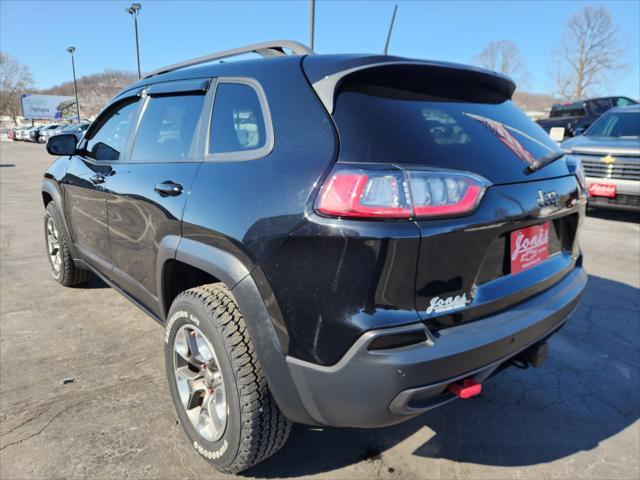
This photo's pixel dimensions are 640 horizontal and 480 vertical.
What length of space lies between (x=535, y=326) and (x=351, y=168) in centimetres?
104

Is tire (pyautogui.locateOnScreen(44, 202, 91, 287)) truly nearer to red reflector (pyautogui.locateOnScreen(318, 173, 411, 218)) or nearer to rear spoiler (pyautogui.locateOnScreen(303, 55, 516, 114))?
rear spoiler (pyautogui.locateOnScreen(303, 55, 516, 114))

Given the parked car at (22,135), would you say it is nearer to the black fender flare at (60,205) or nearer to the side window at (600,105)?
the side window at (600,105)

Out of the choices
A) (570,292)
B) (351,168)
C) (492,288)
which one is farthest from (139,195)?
(570,292)

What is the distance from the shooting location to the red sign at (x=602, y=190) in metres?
7.13

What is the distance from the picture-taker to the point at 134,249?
8.96 feet

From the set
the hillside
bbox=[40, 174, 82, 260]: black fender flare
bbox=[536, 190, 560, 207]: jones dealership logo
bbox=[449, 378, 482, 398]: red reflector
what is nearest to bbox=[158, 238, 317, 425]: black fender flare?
bbox=[449, 378, 482, 398]: red reflector

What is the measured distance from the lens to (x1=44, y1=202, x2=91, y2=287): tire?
4.04 meters

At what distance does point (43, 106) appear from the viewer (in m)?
70.1

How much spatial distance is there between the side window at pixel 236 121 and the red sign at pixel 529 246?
1096 millimetres

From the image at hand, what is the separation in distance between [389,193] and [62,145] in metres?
3.02

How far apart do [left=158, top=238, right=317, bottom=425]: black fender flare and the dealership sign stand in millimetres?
79766

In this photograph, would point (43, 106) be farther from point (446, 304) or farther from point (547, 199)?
point (446, 304)

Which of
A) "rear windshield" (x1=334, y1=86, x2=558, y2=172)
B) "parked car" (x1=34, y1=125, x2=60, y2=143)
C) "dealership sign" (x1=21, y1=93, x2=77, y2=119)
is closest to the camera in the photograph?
"rear windshield" (x1=334, y1=86, x2=558, y2=172)

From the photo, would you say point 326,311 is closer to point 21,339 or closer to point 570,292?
point 570,292
